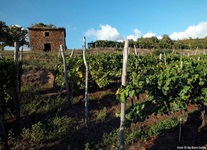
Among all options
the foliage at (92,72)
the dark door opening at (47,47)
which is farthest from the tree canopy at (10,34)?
the foliage at (92,72)

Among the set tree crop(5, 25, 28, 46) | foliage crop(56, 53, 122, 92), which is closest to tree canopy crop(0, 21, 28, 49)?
tree crop(5, 25, 28, 46)

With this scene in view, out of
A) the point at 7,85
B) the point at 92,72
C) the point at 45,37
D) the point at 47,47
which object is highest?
the point at 45,37

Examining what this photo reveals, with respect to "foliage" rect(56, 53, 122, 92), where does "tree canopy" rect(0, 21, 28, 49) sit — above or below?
above

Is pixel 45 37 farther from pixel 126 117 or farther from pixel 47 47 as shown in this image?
pixel 126 117

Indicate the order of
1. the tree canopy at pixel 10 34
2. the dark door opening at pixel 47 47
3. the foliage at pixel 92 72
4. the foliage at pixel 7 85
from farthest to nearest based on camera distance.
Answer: the dark door opening at pixel 47 47, the tree canopy at pixel 10 34, the foliage at pixel 92 72, the foliage at pixel 7 85

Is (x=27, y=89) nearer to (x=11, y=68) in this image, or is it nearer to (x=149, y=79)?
(x=11, y=68)

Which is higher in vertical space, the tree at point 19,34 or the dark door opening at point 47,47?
the tree at point 19,34

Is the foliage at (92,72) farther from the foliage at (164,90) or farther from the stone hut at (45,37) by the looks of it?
the stone hut at (45,37)

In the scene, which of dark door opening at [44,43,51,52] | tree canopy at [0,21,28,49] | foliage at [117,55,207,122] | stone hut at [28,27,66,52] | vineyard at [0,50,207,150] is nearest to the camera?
foliage at [117,55,207,122]

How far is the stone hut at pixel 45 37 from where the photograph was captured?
28359 millimetres

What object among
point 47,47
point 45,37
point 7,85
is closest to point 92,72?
point 7,85

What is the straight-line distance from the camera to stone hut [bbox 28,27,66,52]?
2836 cm

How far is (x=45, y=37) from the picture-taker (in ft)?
94.0

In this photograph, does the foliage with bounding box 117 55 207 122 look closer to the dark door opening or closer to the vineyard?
the vineyard
